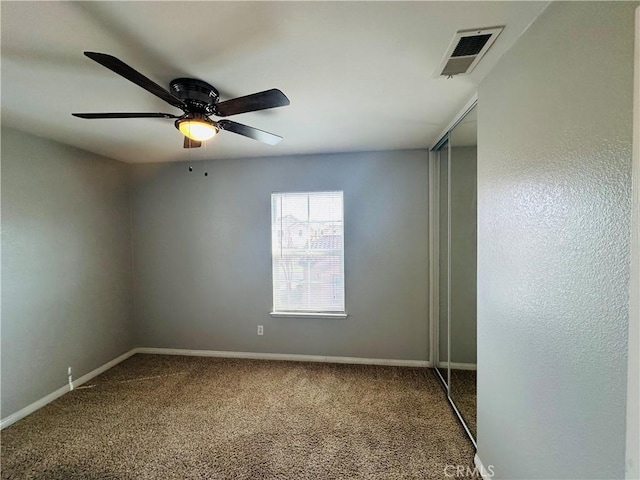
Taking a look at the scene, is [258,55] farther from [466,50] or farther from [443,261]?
[443,261]

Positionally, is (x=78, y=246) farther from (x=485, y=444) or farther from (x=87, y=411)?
(x=485, y=444)

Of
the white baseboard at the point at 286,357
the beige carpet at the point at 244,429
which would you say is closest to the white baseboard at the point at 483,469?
the beige carpet at the point at 244,429

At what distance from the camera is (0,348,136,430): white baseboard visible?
2158mm

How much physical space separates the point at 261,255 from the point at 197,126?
73.1 inches

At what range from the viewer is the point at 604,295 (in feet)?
2.64

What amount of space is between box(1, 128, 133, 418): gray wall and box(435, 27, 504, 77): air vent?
11.2 feet

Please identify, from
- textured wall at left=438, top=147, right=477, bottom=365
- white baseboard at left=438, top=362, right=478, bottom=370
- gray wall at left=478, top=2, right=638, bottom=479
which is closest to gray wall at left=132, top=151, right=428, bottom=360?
textured wall at left=438, top=147, right=477, bottom=365

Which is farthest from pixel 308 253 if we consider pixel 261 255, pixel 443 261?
pixel 443 261

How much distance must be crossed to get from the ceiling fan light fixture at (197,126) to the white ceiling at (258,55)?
23 centimetres

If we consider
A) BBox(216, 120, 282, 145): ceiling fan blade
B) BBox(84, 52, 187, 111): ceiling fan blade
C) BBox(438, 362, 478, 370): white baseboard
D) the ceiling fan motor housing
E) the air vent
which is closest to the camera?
BBox(84, 52, 187, 111): ceiling fan blade

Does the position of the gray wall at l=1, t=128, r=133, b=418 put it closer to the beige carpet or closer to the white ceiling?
the beige carpet

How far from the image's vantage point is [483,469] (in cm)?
161

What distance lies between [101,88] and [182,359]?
2.99 m

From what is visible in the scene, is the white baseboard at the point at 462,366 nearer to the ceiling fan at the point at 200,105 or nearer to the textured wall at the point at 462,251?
the textured wall at the point at 462,251
